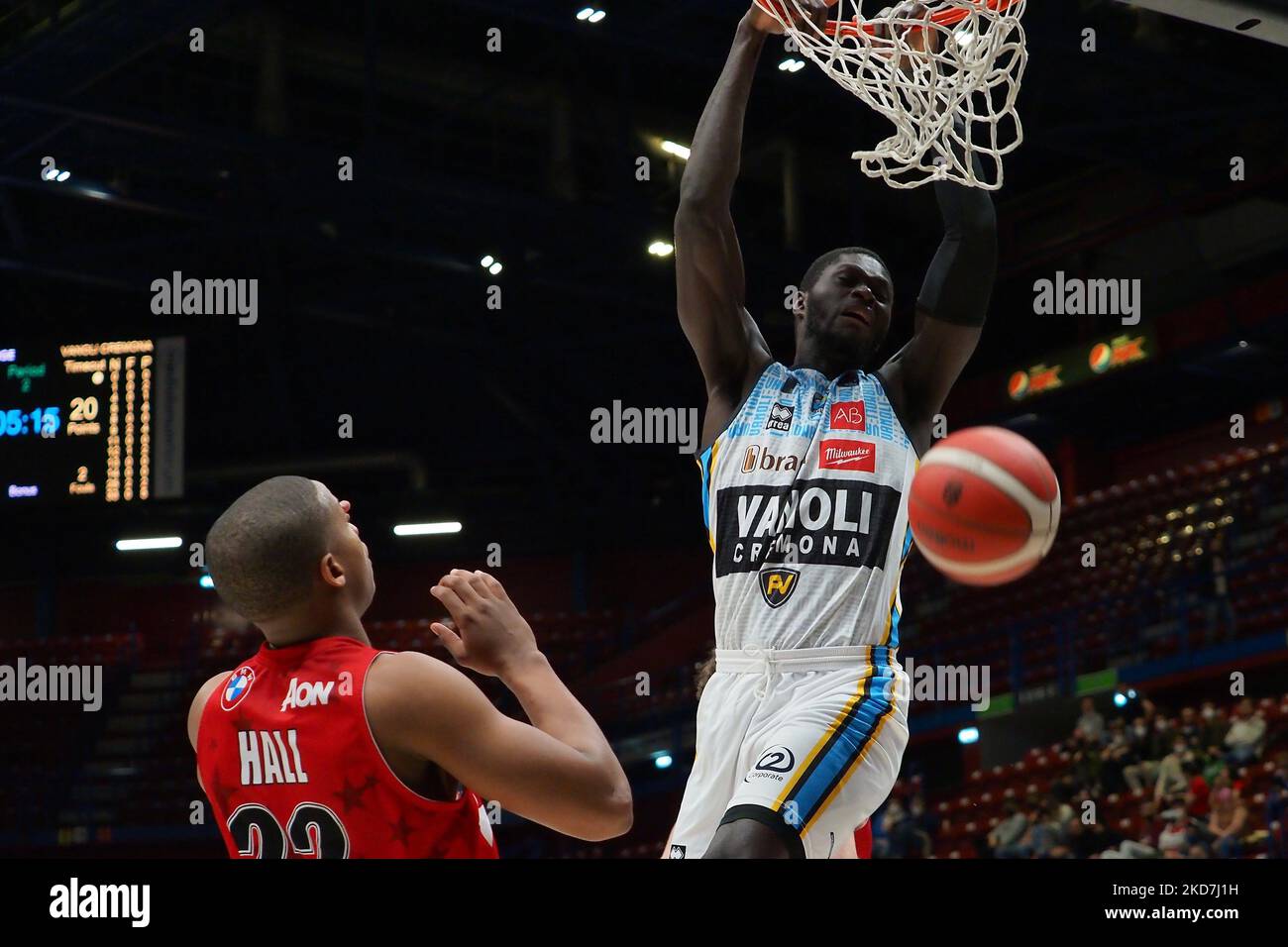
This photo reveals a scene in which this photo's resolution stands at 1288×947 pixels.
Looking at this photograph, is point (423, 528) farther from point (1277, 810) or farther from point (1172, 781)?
point (1277, 810)

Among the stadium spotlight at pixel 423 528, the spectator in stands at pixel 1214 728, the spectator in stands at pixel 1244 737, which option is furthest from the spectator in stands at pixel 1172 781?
the stadium spotlight at pixel 423 528

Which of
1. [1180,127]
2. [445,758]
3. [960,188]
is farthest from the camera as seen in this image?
[1180,127]

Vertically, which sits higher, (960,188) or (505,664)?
(960,188)

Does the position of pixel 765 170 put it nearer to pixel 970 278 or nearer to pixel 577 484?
pixel 577 484

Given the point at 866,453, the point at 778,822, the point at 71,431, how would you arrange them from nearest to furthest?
the point at 778,822
the point at 866,453
the point at 71,431

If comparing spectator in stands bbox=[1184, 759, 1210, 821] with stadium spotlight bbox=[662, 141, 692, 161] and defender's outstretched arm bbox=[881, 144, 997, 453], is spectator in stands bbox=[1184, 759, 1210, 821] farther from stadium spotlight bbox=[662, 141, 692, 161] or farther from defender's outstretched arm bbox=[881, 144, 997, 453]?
defender's outstretched arm bbox=[881, 144, 997, 453]

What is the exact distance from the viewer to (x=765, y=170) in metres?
14.4

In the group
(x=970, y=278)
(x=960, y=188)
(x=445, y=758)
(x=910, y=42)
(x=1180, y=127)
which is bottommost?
(x=445, y=758)

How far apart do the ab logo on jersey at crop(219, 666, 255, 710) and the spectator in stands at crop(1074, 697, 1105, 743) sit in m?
9.96

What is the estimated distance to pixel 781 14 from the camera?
413 centimetres

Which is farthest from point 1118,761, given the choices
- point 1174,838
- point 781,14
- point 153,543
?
point 153,543

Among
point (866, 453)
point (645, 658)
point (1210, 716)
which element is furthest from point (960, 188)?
point (645, 658)

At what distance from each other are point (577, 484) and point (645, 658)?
84.9 inches

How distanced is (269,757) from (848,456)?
190 cm
